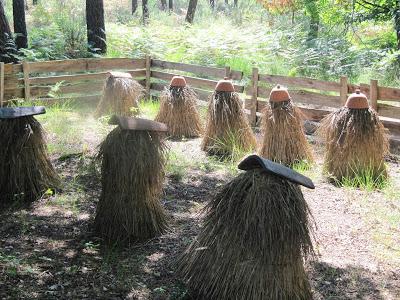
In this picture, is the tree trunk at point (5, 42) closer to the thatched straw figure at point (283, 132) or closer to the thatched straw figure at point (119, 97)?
the thatched straw figure at point (119, 97)

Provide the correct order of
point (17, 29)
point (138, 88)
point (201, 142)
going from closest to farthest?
point (201, 142) < point (138, 88) < point (17, 29)

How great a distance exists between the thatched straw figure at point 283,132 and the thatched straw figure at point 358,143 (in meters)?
0.62

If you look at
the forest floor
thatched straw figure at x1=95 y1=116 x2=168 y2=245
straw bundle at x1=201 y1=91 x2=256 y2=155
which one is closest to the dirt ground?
the forest floor

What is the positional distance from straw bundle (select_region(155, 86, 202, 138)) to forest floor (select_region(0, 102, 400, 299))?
1.81 metres

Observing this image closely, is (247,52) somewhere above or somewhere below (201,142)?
above

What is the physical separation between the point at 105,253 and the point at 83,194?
1525 millimetres

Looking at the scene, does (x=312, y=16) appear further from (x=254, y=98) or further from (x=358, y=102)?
(x=358, y=102)

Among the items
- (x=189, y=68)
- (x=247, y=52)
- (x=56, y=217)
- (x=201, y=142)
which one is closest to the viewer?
(x=56, y=217)

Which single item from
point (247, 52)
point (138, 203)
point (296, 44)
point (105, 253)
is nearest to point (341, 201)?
point (138, 203)

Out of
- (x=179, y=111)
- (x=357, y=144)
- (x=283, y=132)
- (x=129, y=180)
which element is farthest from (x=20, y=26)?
(x=129, y=180)

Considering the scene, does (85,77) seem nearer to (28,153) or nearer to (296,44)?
(28,153)

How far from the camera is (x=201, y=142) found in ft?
26.5

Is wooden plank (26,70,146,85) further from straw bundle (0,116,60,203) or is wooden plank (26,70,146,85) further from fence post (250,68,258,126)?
straw bundle (0,116,60,203)

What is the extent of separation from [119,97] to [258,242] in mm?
6473
